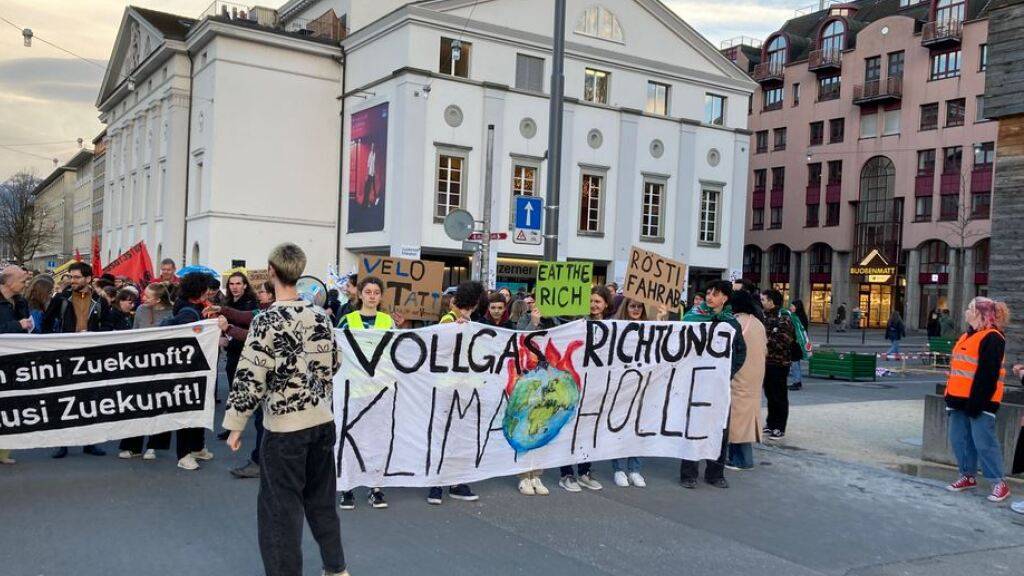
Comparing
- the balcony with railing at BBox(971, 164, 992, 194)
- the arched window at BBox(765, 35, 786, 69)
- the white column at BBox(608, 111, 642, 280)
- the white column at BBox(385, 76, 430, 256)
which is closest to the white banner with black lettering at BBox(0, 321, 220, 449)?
the white column at BBox(385, 76, 430, 256)

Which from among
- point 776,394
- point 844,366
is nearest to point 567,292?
point 776,394

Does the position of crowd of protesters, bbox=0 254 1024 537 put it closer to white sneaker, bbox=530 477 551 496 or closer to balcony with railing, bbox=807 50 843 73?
white sneaker, bbox=530 477 551 496

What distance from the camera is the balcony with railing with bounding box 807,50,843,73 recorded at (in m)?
58.3

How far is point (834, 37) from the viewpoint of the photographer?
59.5m

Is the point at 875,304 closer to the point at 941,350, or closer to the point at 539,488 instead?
the point at 941,350

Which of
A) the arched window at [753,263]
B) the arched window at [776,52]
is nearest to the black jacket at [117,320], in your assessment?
the arched window at [753,263]

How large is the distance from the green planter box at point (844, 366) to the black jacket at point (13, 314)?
16701mm

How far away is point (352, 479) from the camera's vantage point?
6.79m

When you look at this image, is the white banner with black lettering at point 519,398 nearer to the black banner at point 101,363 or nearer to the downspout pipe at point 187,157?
the black banner at point 101,363

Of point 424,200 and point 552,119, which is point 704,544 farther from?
point 424,200

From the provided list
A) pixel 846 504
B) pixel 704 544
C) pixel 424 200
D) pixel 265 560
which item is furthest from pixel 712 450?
pixel 424 200

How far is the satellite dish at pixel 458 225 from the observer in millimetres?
14844

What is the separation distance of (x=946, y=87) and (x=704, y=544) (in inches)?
2124

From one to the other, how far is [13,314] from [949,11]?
5676 centimetres
